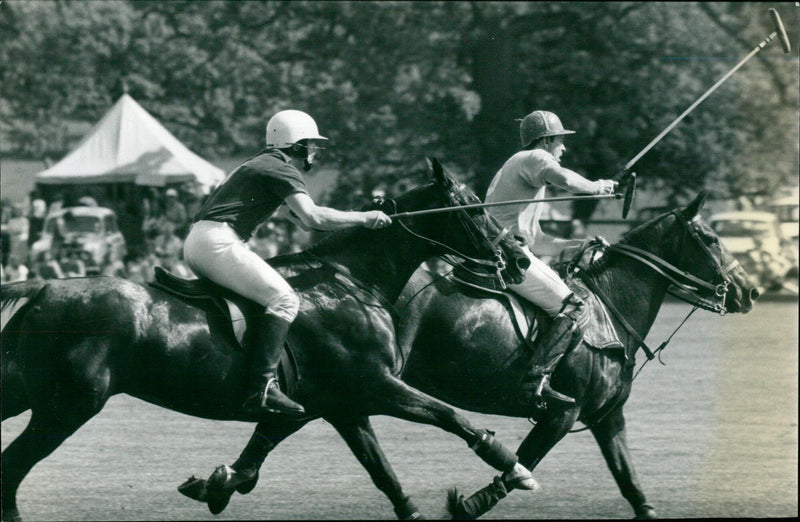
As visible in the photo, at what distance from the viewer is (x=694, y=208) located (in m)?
8.52

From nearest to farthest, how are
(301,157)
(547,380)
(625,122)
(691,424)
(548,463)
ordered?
1. (301,157)
2. (547,380)
3. (548,463)
4. (691,424)
5. (625,122)

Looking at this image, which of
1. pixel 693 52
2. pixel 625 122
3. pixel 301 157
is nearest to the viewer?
pixel 301 157

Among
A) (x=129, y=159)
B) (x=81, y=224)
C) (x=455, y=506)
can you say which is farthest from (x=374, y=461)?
(x=129, y=159)

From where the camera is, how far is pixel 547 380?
800 centimetres

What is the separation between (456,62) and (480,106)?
1.36 m

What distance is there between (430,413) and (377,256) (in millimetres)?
974

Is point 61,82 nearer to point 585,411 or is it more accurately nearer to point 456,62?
point 456,62

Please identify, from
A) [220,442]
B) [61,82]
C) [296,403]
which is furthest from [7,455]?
[61,82]

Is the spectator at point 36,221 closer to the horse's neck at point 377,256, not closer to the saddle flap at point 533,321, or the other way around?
the saddle flap at point 533,321

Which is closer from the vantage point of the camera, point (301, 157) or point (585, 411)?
point (301, 157)

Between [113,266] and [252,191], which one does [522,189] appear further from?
[113,266]

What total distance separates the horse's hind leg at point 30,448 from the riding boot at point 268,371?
0.90 m

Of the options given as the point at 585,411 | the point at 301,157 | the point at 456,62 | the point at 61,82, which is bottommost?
the point at 61,82

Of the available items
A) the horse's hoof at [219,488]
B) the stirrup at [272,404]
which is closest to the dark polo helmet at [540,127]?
the stirrup at [272,404]
